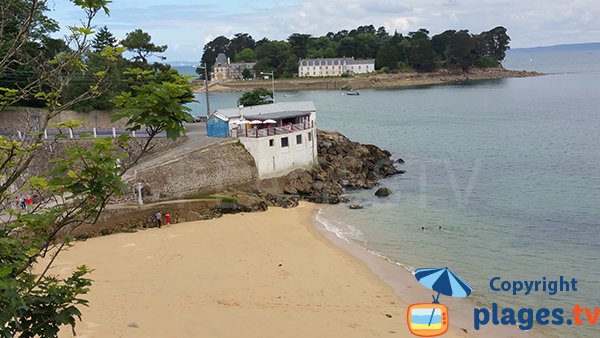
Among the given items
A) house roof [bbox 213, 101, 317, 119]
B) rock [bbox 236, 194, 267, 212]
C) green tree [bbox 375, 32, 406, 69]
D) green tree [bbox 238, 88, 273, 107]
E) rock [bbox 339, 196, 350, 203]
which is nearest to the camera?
rock [bbox 236, 194, 267, 212]

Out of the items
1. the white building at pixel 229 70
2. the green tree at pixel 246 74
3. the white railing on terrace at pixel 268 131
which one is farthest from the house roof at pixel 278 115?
the white building at pixel 229 70

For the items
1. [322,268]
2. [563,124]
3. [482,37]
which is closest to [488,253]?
[322,268]

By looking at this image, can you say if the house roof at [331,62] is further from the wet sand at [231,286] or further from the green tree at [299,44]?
the wet sand at [231,286]

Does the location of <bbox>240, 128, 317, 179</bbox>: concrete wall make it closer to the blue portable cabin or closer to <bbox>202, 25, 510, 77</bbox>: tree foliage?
the blue portable cabin

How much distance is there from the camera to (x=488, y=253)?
913 inches

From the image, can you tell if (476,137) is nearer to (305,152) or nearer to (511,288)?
(305,152)

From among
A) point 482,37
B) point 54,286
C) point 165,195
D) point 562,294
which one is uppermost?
point 482,37

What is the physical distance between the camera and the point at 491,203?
31.9 m

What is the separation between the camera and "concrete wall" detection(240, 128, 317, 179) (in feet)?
104

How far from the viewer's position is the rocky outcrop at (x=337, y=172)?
32625 millimetres

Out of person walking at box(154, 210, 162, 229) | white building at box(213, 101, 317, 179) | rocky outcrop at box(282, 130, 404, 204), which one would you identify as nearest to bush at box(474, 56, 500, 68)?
rocky outcrop at box(282, 130, 404, 204)

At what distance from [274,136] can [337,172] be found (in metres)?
6.53

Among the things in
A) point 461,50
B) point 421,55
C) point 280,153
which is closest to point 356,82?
point 421,55

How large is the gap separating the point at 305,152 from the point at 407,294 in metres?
17.9
